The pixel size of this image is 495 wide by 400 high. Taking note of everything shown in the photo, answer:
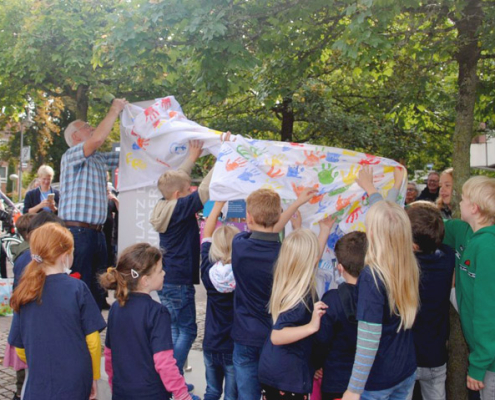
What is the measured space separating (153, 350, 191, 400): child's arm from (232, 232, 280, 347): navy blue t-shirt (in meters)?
0.62

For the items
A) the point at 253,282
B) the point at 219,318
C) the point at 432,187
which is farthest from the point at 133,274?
the point at 432,187

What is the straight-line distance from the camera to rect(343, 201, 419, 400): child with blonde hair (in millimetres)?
2854

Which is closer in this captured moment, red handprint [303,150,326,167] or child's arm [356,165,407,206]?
child's arm [356,165,407,206]

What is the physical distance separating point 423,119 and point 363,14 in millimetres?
3891

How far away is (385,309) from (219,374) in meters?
1.77

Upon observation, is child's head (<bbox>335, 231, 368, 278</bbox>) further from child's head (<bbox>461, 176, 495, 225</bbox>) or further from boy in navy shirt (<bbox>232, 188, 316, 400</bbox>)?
child's head (<bbox>461, 176, 495, 225</bbox>)

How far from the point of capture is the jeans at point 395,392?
10.0ft

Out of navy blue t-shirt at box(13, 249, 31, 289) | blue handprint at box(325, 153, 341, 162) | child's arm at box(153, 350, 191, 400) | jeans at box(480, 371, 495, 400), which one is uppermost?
blue handprint at box(325, 153, 341, 162)

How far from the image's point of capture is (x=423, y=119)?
7375mm

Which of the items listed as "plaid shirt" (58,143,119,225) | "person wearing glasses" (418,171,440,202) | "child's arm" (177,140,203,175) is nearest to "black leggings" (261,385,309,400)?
"child's arm" (177,140,203,175)

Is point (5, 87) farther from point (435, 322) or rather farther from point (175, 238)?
point (435, 322)

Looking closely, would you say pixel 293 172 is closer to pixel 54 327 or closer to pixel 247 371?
pixel 247 371

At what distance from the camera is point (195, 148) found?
4.86m

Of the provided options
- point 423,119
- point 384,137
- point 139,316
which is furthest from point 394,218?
point 384,137
